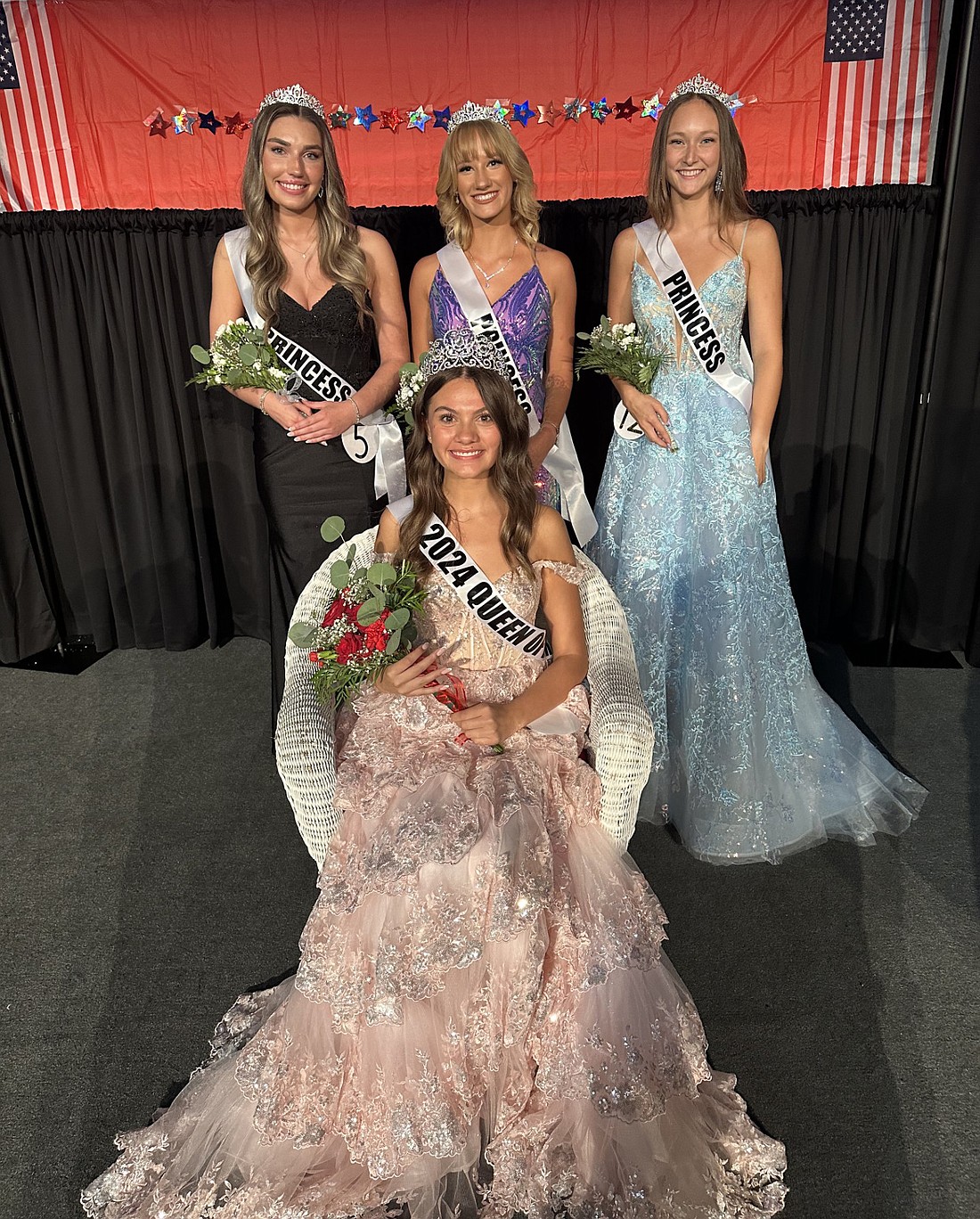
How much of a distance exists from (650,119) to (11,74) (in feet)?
7.15

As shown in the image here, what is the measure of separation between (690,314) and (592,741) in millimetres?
1243

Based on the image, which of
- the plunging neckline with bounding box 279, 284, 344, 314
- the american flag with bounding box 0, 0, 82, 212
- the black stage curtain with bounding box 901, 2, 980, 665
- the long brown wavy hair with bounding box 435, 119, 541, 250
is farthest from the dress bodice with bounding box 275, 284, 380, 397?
the black stage curtain with bounding box 901, 2, 980, 665

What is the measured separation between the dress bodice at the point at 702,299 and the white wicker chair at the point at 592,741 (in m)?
0.87

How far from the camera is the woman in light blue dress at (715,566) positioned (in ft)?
8.97

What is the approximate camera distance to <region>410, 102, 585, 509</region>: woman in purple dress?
2.66m

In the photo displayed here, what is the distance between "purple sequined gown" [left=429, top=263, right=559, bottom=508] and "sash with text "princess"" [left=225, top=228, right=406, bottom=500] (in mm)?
320

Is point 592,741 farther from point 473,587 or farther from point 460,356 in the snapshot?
point 460,356

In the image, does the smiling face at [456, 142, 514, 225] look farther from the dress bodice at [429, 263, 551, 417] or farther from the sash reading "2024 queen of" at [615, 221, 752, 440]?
the sash reading "2024 queen of" at [615, 221, 752, 440]

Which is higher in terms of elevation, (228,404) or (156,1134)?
(228,404)

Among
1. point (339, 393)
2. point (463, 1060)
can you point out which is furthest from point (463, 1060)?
point (339, 393)

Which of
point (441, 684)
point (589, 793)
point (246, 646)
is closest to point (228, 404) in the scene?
point (246, 646)

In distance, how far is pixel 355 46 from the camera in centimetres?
336

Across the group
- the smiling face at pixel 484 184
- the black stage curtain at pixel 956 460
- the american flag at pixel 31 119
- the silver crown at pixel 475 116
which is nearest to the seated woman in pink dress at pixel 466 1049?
the smiling face at pixel 484 184

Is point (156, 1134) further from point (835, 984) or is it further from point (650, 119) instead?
point (650, 119)
